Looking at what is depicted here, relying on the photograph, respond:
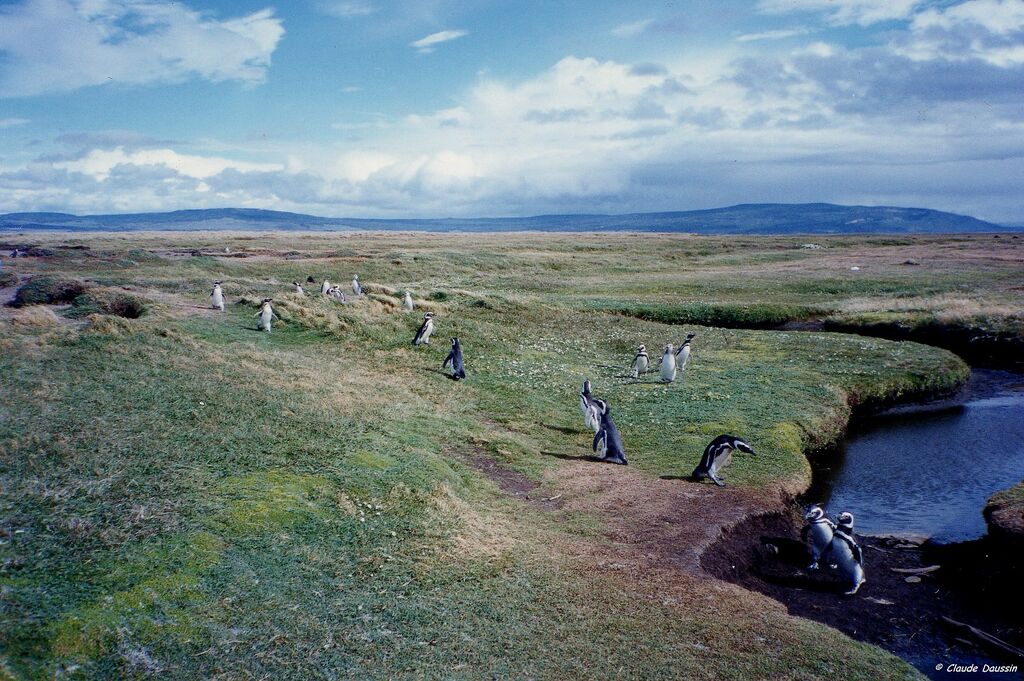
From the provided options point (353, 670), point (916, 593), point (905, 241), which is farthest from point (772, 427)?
point (905, 241)

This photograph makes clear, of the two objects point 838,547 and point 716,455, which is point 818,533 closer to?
point 838,547

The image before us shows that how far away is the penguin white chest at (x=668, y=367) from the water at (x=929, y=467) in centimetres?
619

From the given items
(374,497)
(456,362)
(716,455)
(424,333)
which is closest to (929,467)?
(716,455)

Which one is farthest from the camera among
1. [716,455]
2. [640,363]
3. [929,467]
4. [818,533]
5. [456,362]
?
[640,363]

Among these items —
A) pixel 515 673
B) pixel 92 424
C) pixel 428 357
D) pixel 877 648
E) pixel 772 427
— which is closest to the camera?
pixel 515 673

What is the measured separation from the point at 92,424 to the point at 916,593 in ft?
55.9

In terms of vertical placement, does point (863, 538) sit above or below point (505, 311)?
below

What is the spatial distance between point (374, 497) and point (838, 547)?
9174 mm

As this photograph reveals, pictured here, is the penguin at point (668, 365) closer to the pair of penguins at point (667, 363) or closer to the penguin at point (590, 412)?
the pair of penguins at point (667, 363)

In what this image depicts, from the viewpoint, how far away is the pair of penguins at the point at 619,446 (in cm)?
1688

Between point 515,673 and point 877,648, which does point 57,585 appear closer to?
point 515,673

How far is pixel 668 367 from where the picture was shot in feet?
84.0

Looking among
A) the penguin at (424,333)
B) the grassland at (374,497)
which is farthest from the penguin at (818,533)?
the penguin at (424,333)

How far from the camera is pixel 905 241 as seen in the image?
4358 inches
